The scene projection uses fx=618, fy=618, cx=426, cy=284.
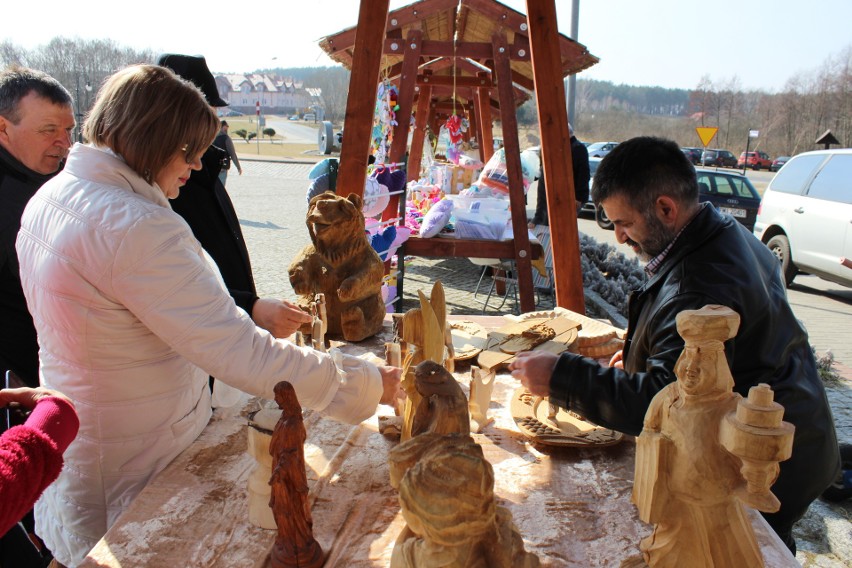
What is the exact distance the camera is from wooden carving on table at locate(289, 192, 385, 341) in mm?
2555

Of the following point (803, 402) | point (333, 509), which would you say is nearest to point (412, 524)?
point (333, 509)

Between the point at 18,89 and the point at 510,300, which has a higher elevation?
the point at 18,89

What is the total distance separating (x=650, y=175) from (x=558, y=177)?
1.97 metres

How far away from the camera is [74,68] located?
105 ft

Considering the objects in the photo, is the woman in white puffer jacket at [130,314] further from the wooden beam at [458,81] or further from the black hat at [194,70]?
the wooden beam at [458,81]

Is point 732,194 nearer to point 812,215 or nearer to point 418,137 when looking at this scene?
point 812,215

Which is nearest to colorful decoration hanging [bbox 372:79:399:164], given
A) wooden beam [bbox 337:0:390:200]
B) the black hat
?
wooden beam [bbox 337:0:390:200]

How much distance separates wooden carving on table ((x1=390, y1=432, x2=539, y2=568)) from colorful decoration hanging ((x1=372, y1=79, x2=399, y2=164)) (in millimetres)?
5139

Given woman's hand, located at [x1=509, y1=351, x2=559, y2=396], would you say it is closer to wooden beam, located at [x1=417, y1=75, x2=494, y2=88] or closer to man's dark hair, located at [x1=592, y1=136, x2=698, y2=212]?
man's dark hair, located at [x1=592, y1=136, x2=698, y2=212]

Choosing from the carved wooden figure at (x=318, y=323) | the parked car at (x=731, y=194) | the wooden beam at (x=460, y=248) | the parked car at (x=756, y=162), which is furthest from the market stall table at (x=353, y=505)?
the parked car at (x=756, y=162)

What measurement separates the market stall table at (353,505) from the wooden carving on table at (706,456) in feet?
0.68

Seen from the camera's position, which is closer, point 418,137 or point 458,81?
point 458,81

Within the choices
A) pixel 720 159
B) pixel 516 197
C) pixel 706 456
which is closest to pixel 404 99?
pixel 516 197

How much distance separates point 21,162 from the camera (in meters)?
2.19
